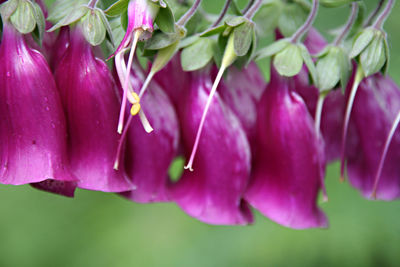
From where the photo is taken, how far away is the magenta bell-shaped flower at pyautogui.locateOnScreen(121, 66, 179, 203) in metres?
1.05

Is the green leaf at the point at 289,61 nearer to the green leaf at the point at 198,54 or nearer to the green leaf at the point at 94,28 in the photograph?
the green leaf at the point at 198,54

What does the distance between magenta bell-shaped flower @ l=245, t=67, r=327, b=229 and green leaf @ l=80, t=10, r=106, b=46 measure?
337mm

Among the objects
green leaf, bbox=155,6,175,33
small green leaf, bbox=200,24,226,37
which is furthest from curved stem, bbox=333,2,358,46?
green leaf, bbox=155,6,175,33

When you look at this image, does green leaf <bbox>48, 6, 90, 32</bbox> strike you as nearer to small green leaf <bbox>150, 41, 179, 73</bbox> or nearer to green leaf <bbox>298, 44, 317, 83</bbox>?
small green leaf <bbox>150, 41, 179, 73</bbox>

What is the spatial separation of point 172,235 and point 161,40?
1.12 meters

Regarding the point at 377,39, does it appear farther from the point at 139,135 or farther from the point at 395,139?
the point at 139,135

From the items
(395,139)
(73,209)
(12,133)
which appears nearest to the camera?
(12,133)

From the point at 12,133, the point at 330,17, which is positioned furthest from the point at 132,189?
the point at 330,17

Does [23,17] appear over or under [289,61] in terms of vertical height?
over

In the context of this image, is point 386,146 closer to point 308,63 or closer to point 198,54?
point 308,63

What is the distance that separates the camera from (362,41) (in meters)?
1.05

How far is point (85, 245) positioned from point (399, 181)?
3.60 ft

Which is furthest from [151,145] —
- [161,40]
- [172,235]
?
[172,235]

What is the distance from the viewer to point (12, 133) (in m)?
0.93
